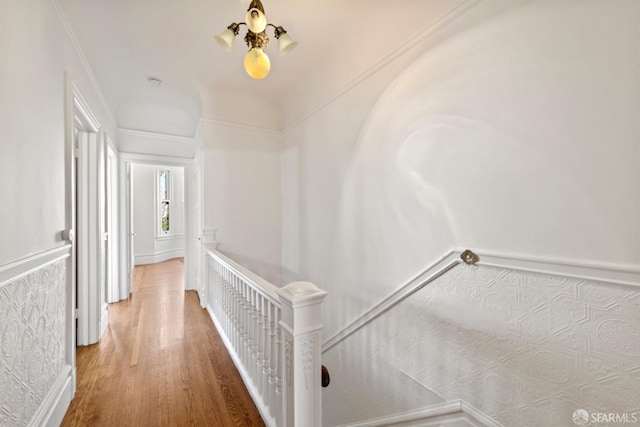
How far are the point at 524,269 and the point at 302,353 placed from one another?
1124 mm

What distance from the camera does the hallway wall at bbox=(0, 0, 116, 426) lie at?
1097 mm

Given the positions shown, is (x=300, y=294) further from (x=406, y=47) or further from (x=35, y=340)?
(x=406, y=47)

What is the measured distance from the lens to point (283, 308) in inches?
44.7

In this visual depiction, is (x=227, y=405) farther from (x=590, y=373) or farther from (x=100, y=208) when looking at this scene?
(x=100, y=208)

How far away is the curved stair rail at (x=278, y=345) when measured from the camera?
3.51 feet

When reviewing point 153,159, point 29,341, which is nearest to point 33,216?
point 29,341

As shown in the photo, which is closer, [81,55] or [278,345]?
[278,345]

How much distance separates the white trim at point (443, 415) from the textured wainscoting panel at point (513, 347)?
0.11 ft

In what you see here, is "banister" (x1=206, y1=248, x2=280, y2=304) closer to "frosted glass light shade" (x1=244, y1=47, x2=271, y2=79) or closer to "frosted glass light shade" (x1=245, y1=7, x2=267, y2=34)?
"frosted glass light shade" (x1=244, y1=47, x2=271, y2=79)

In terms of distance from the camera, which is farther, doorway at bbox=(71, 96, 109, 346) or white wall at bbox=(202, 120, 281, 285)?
white wall at bbox=(202, 120, 281, 285)

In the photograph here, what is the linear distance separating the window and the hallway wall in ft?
18.7

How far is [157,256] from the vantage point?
667 cm

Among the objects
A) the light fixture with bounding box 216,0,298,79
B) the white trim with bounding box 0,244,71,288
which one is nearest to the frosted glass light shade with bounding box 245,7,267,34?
the light fixture with bounding box 216,0,298,79

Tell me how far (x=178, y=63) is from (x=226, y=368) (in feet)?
9.65
